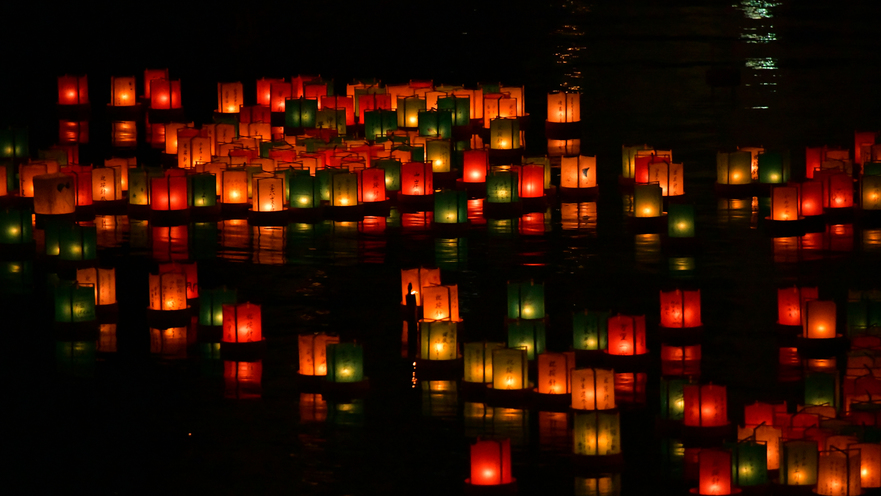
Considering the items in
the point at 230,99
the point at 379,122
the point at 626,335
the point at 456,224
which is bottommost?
the point at 626,335

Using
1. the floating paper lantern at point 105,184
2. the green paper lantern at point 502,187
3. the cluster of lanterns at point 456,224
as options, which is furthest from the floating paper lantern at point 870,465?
the floating paper lantern at point 105,184

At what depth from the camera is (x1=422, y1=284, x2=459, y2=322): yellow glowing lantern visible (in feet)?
34.8

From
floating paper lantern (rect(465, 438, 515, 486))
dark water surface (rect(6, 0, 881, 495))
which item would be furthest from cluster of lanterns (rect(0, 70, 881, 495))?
dark water surface (rect(6, 0, 881, 495))

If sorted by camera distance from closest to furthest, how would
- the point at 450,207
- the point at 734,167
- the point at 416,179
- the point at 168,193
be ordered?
the point at 450,207
the point at 168,193
the point at 416,179
the point at 734,167

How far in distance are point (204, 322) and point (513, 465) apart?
2851mm

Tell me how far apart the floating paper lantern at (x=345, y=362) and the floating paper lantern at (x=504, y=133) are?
628cm

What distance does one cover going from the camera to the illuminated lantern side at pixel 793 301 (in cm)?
1071

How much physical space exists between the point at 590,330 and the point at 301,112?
7197 mm

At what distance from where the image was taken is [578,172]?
1492cm

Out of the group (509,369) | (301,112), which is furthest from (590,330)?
(301,112)

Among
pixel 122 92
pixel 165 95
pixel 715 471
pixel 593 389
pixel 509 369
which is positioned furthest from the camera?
pixel 122 92

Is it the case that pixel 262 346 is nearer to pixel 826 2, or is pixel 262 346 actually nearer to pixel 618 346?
pixel 618 346

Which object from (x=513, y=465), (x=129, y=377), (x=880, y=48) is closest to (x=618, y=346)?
(x=513, y=465)

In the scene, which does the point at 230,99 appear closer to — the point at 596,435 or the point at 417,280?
the point at 417,280
